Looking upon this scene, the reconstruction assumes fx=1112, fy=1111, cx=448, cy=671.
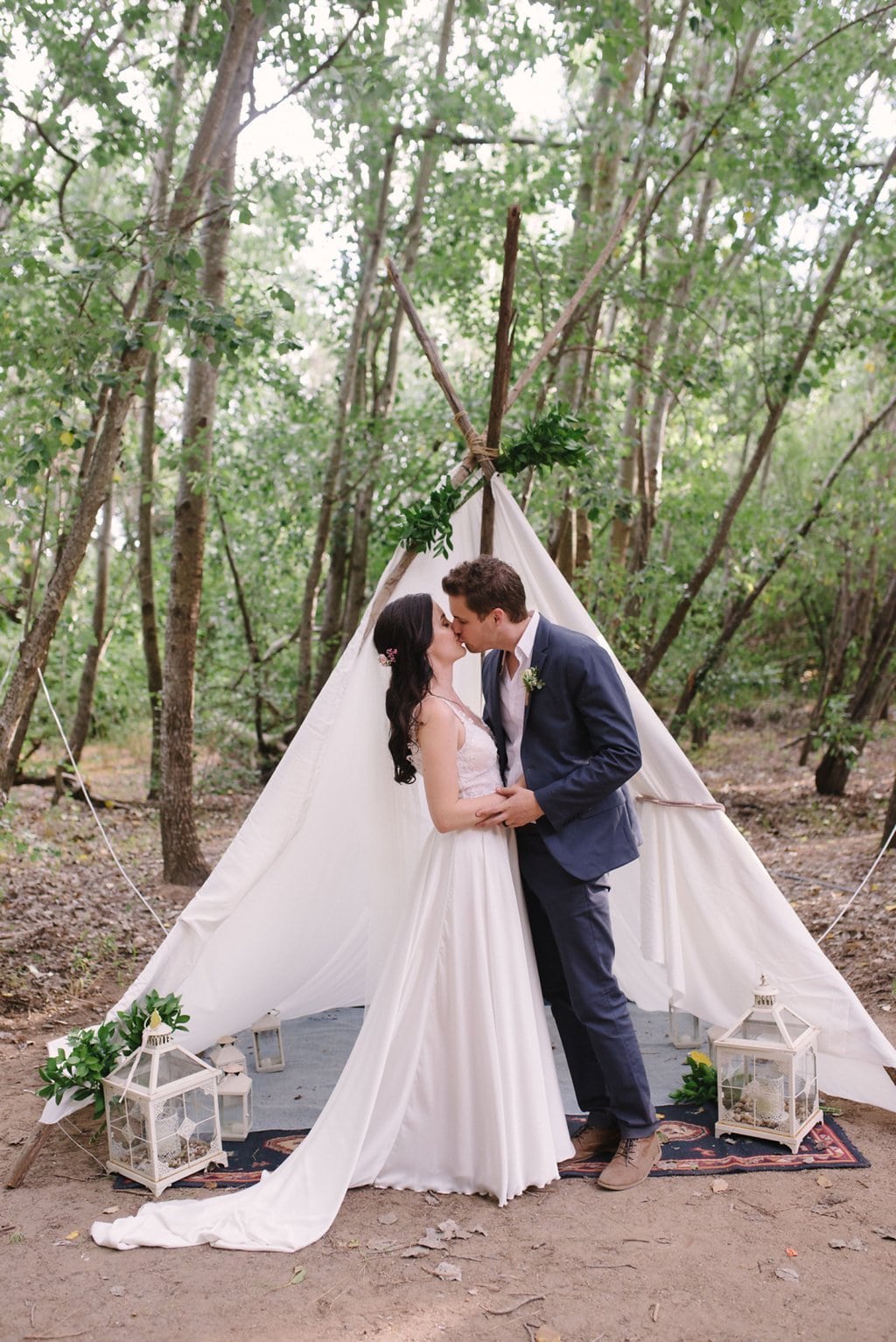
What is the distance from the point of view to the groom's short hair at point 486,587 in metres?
3.39

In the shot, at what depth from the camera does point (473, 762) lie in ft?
11.3

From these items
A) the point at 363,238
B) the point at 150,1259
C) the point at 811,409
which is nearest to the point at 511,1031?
the point at 150,1259

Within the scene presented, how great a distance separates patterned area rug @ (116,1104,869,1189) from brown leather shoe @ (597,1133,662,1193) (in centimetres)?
7

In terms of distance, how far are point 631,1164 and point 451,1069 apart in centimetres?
60

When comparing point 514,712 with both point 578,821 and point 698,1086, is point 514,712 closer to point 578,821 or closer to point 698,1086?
point 578,821

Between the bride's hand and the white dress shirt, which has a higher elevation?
the white dress shirt

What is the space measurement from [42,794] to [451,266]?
6485mm

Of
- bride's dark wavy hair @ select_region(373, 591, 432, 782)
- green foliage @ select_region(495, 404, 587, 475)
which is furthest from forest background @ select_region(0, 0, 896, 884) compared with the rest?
bride's dark wavy hair @ select_region(373, 591, 432, 782)

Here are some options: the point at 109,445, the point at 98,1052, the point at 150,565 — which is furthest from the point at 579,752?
the point at 150,565

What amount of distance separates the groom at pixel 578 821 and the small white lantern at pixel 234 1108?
1050mm

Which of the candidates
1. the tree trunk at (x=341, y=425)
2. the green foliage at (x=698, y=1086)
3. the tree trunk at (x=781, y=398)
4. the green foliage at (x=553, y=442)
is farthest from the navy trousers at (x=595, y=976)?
the tree trunk at (x=341, y=425)

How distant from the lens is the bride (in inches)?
124

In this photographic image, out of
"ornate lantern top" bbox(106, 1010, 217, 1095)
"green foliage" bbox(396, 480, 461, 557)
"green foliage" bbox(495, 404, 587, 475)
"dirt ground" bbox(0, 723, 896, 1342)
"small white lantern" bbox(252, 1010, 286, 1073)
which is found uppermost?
"green foliage" bbox(495, 404, 587, 475)

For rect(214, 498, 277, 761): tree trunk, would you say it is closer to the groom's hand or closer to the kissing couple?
the kissing couple
